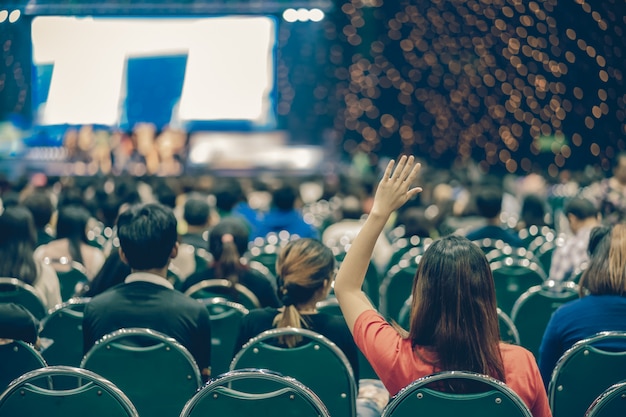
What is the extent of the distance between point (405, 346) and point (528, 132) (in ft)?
62.8

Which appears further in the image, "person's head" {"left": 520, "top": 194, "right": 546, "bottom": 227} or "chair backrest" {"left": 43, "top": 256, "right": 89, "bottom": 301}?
"person's head" {"left": 520, "top": 194, "right": 546, "bottom": 227}

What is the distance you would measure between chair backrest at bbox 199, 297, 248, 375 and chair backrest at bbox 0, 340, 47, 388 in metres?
1.01

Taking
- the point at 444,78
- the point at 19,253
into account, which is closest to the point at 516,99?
the point at 444,78

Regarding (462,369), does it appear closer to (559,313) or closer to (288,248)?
(559,313)

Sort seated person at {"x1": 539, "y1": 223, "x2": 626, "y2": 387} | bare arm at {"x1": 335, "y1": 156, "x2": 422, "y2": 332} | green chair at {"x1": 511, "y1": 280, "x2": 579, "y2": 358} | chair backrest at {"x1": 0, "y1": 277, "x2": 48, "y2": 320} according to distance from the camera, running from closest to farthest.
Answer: bare arm at {"x1": 335, "y1": 156, "x2": 422, "y2": 332}
seated person at {"x1": 539, "y1": 223, "x2": 626, "y2": 387}
chair backrest at {"x1": 0, "y1": 277, "x2": 48, "y2": 320}
green chair at {"x1": 511, "y1": 280, "x2": 579, "y2": 358}

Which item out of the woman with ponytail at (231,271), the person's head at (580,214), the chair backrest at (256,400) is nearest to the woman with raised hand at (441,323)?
the chair backrest at (256,400)

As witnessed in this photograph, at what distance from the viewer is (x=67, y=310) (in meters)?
3.83

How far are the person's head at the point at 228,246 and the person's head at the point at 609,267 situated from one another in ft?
6.64

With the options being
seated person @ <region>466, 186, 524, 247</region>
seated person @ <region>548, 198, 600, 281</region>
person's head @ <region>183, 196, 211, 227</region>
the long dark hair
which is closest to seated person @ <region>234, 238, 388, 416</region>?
the long dark hair

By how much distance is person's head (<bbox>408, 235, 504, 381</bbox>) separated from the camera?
2.51 m

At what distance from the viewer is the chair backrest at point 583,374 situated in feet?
9.71

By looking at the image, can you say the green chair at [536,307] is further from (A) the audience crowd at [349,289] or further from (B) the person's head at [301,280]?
(B) the person's head at [301,280]

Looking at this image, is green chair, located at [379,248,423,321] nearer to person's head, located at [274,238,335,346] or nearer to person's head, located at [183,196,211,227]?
person's head, located at [183,196,211,227]

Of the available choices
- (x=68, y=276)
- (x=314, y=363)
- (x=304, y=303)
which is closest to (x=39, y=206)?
(x=68, y=276)
